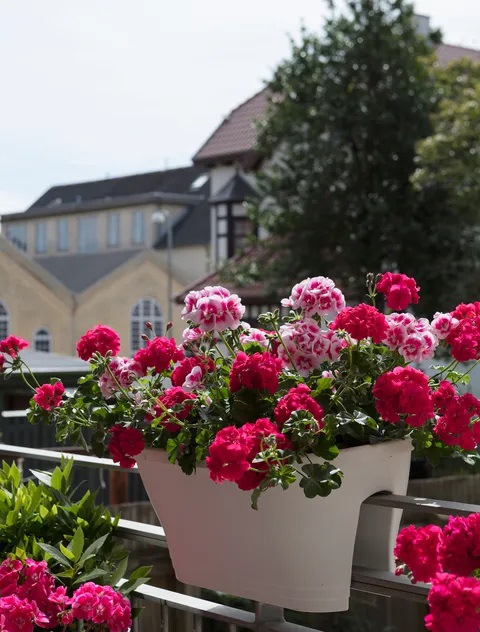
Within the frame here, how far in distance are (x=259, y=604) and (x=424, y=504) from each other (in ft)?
1.36

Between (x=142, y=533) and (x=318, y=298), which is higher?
(x=318, y=298)

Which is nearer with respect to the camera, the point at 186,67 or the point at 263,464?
the point at 263,464

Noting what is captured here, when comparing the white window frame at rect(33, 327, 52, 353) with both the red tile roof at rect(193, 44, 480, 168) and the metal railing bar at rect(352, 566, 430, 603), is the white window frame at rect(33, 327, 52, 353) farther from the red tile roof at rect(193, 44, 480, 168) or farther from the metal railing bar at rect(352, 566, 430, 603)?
the metal railing bar at rect(352, 566, 430, 603)

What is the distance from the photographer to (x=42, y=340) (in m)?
49.8

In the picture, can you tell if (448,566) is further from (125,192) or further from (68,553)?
(125,192)

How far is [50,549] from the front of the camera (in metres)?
2.37

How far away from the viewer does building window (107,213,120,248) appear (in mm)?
62938

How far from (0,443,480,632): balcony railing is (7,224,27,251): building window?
220 feet

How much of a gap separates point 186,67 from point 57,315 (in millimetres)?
12000

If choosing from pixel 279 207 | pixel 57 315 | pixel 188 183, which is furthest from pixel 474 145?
pixel 188 183

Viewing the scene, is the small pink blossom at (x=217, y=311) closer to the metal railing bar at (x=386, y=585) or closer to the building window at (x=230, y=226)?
the metal railing bar at (x=386, y=585)

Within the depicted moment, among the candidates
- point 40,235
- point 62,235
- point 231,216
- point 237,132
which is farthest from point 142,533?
point 40,235

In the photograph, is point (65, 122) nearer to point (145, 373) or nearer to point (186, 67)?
point (186, 67)

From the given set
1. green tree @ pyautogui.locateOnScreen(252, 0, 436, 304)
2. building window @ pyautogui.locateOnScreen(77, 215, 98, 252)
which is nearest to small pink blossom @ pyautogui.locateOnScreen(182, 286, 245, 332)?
green tree @ pyautogui.locateOnScreen(252, 0, 436, 304)
